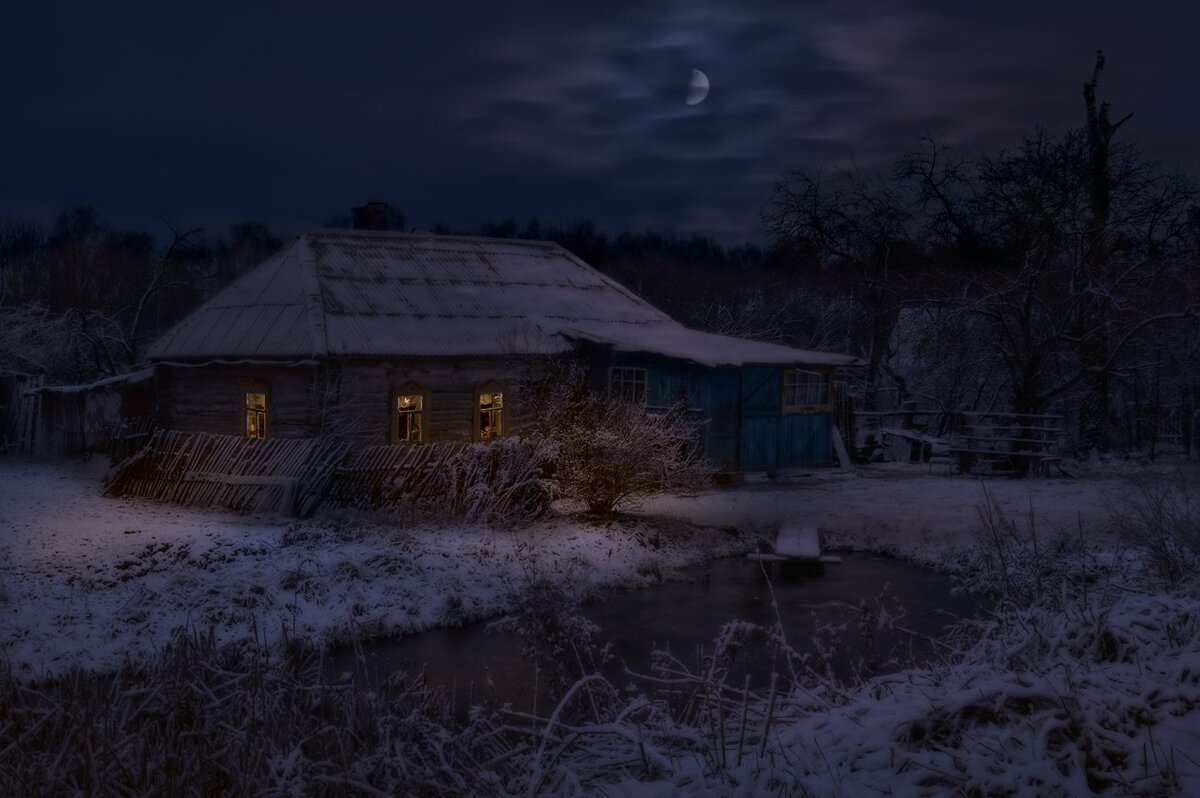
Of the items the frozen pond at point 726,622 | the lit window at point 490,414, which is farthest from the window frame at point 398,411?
the frozen pond at point 726,622

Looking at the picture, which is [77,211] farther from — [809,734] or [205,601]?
[809,734]

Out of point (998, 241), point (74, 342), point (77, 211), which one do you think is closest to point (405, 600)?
point (74, 342)

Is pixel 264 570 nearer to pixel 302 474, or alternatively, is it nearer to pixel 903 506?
pixel 302 474

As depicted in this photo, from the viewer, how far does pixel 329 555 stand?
40.5ft

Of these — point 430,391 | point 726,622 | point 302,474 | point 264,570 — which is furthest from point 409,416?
point 726,622

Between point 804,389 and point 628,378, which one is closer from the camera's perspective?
point 628,378

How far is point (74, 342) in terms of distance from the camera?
29.2 m

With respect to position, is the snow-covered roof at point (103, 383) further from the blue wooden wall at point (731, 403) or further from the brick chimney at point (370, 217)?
the blue wooden wall at point (731, 403)

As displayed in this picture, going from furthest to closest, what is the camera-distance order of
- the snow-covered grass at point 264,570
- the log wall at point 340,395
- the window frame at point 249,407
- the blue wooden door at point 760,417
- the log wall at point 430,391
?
1. the blue wooden door at point 760,417
2. the window frame at point 249,407
3. the log wall at point 430,391
4. the log wall at point 340,395
5. the snow-covered grass at point 264,570

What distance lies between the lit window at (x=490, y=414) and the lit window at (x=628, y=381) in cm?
233

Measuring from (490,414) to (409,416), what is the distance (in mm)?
1870

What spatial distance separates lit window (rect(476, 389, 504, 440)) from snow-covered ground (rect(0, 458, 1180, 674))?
13.9 ft

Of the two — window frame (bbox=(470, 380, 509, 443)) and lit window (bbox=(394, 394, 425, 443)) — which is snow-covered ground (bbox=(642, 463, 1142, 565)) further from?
lit window (bbox=(394, 394, 425, 443))

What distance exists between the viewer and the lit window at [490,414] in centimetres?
2033
